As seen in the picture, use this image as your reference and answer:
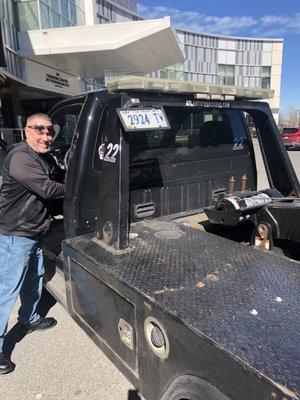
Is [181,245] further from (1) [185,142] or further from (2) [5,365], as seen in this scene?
(2) [5,365]

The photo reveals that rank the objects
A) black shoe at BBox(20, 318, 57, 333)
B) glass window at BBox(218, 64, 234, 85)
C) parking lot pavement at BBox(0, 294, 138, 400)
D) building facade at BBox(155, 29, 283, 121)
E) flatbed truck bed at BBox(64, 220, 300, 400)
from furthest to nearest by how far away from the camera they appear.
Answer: glass window at BBox(218, 64, 234, 85) → building facade at BBox(155, 29, 283, 121) → black shoe at BBox(20, 318, 57, 333) → parking lot pavement at BBox(0, 294, 138, 400) → flatbed truck bed at BBox(64, 220, 300, 400)

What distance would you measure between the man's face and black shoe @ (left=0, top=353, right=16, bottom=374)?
1.66 m

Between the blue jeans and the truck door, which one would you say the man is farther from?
the truck door

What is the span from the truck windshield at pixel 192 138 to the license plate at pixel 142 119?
0.53 m

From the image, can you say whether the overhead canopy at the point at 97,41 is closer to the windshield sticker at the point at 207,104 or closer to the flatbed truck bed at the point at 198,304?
the windshield sticker at the point at 207,104

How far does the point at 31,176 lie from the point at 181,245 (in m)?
1.23

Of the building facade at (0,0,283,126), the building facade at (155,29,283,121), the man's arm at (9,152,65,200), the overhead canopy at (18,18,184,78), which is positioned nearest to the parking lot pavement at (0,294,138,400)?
the man's arm at (9,152,65,200)

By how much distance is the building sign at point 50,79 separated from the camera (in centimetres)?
1619

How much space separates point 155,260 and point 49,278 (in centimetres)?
171

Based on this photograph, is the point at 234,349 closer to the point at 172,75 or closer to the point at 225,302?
the point at 225,302

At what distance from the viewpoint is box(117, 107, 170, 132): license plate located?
223cm

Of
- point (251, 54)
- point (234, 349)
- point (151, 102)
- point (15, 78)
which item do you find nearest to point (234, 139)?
point (151, 102)

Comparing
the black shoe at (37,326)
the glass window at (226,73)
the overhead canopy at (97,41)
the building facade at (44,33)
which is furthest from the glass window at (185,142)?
the glass window at (226,73)

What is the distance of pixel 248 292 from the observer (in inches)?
70.4
